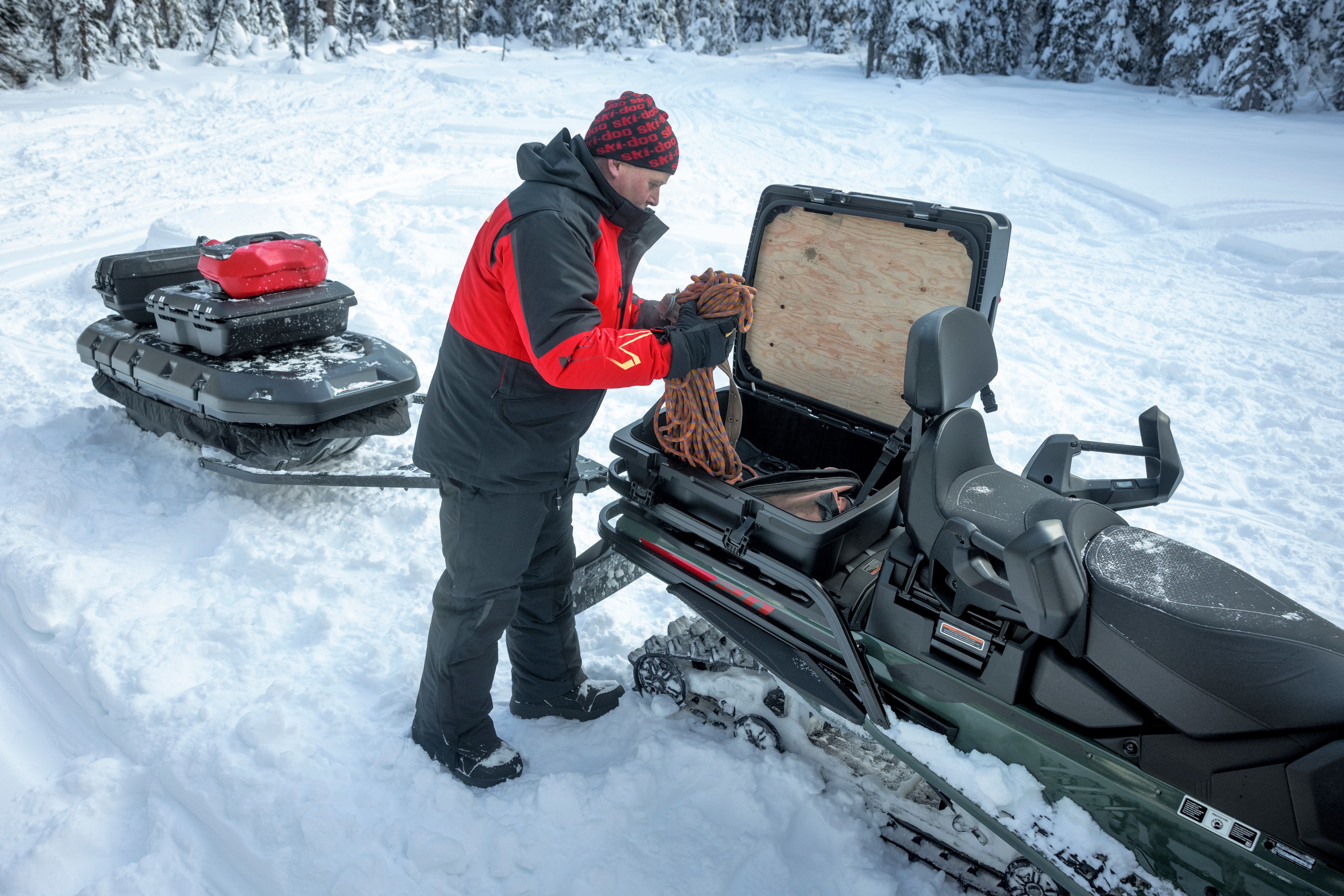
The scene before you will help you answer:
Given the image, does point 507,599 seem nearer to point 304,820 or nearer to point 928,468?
point 304,820

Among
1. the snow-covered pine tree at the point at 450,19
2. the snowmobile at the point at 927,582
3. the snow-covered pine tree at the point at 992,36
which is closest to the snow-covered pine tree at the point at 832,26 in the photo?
the snow-covered pine tree at the point at 992,36

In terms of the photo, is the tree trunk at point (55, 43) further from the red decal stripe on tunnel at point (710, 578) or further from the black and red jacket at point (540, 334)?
the red decal stripe on tunnel at point (710, 578)

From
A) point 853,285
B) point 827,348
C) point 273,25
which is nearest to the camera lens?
point 853,285

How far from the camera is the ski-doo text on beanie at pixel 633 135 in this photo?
199 cm

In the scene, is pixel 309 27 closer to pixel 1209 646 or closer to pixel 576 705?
pixel 576 705

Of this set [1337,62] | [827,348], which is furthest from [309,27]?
[827,348]

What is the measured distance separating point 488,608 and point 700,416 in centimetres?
81

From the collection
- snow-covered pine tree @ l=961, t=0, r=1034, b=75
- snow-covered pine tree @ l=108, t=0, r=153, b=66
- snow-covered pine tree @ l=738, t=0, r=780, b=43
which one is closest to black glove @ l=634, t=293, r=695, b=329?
snow-covered pine tree @ l=108, t=0, r=153, b=66

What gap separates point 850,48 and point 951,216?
115 ft

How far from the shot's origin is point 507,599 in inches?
90.0

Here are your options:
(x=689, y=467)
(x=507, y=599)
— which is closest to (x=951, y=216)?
(x=689, y=467)

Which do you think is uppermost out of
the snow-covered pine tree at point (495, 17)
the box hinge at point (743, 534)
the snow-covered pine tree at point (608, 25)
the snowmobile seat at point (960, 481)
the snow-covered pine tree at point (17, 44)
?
the snow-covered pine tree at point (495, 17)

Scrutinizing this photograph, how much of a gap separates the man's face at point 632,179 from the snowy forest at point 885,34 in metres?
18.8

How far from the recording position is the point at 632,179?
2.05 meters
